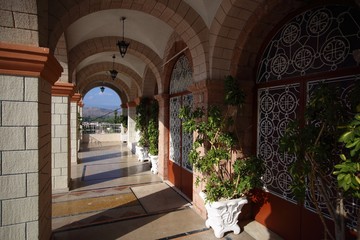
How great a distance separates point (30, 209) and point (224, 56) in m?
3.03

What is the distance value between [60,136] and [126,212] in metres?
2.31

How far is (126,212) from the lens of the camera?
12.4 feet

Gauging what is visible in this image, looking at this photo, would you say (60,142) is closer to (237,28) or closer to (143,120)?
(143,120)

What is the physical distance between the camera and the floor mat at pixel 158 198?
159 inches

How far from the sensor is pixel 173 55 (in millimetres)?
5039

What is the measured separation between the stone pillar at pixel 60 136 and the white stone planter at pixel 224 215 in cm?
345

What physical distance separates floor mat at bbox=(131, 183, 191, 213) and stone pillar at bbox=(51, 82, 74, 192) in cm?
158

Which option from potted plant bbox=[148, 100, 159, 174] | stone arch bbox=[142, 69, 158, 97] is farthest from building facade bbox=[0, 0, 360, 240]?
stone arch bbox=[142, 69, 158, 97]

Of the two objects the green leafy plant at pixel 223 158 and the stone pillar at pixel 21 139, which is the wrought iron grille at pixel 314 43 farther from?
the stone pillar at pixel 21 139

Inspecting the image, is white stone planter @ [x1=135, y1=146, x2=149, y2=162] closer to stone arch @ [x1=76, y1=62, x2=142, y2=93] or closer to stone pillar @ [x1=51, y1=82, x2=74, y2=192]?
stone arch @ [x1=76, y1=62, x2=142, y2=93]

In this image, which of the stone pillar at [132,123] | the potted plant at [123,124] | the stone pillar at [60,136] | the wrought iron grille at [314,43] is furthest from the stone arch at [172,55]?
the potted plant at [123,124]

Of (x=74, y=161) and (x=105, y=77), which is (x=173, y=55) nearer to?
(x=74, y=161)

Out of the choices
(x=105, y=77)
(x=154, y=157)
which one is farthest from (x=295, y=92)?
(x=105, y=77)

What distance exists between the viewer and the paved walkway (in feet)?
10.2
